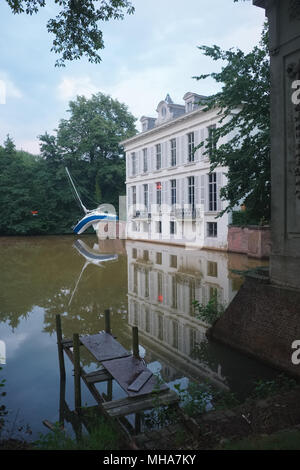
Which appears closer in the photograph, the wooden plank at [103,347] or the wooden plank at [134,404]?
the wooden plank at [134,404]

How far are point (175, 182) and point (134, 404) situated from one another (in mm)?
25205

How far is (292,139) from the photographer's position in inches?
275

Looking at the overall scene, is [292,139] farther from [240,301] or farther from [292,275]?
[240,301]

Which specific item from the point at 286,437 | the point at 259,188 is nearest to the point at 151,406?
the point at 286,437

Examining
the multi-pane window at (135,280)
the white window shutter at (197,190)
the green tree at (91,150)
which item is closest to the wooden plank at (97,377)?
the multi-pane window at (135,280)

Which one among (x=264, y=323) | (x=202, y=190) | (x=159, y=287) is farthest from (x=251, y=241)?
(x=264, y=323)

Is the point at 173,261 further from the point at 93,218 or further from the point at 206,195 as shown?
the point at 93,218

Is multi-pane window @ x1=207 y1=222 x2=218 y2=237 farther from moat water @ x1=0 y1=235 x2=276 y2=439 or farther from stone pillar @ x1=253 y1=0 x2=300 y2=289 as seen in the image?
stone pillar @ x1=253 y1=0 x2=300 y2=289

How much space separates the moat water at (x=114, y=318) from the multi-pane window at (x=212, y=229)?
341 centimetres

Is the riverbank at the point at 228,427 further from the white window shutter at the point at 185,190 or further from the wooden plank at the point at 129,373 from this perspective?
the white window shutter at the point at 185,190

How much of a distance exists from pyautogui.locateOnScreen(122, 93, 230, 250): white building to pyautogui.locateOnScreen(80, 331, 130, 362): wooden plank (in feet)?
53.2

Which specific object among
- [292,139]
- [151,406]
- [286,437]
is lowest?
[151,406]

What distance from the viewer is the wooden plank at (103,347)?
681 cm
